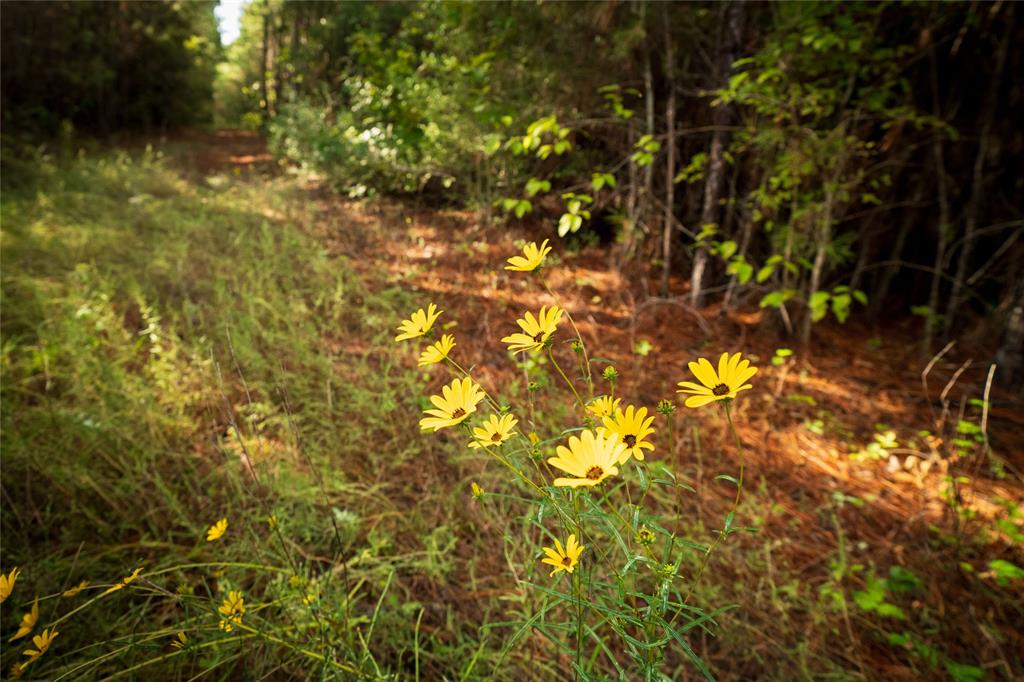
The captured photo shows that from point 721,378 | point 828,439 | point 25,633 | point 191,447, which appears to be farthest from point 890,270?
point 25,633

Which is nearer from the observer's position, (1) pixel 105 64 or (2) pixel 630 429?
(2) pixel 630 429

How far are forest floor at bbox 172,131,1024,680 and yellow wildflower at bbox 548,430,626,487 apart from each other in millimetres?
92

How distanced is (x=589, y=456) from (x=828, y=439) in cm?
225

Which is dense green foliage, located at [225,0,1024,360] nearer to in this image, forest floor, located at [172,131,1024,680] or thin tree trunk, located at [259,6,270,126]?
A: forest floor, located at [172,131,1024,680]

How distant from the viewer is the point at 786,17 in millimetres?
2691

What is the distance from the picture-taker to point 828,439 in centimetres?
234

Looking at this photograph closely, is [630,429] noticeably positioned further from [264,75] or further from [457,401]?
[264,75]

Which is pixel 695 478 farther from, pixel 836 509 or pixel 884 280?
pixel 884 280

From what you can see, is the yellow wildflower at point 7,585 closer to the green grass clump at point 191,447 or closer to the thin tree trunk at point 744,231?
the green grass clump at point 191,447

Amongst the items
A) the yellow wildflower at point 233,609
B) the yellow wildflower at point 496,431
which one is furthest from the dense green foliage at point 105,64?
the yellow wildflower at point 496,431

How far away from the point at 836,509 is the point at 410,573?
5.84 feet

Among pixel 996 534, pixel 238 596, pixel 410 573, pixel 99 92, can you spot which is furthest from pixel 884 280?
pixel 99 92

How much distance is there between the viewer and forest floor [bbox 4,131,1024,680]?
1466mm

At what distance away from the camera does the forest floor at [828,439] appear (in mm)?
1523
